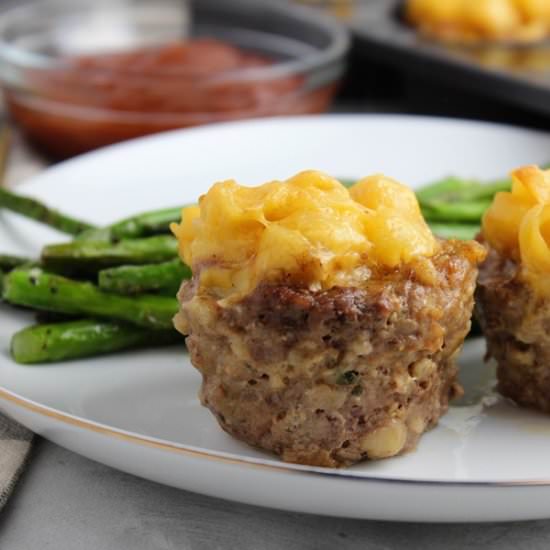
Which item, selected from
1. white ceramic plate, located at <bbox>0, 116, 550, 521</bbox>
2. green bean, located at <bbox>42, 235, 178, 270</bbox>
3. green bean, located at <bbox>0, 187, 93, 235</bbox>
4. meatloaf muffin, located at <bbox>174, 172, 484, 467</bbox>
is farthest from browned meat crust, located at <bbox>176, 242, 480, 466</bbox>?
green bean, located at <bbox>0, 187, 93, 235</bbox>

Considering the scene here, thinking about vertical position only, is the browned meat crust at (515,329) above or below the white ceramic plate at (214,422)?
above

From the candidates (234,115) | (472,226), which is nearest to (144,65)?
(234,115)

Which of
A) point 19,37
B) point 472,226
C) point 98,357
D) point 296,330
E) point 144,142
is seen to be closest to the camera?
point 296,330

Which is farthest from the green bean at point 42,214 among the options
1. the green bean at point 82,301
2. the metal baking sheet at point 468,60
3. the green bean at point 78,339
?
the metal baking sheet at point 468,60

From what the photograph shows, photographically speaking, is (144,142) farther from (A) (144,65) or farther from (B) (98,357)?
(B) (98,357)

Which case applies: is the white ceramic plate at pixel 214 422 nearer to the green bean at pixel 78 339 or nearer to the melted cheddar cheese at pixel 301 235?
the green bean at pixel 78 339

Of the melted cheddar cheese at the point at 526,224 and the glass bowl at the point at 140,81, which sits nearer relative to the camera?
the melted cheddar cheese at the point at 526,224

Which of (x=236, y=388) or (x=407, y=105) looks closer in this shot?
(x=236, y=388)

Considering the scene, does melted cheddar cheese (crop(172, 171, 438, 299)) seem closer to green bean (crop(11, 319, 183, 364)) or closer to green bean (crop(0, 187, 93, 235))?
green bean (crop(11, 319, 183, 364))

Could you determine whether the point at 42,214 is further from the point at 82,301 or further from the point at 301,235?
the point at 301,235
